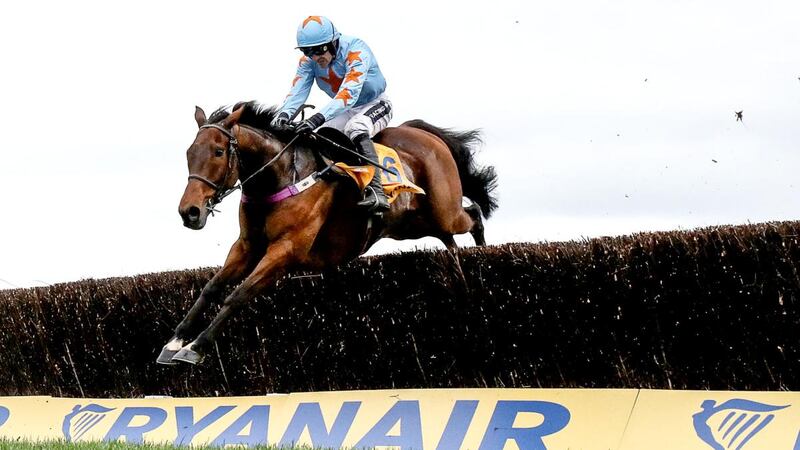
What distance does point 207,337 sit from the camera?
7.77 meters

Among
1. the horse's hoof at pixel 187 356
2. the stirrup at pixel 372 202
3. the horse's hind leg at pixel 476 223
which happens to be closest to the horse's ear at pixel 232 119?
the stirrup at pixel 372 202

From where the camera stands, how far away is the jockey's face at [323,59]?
8639mm

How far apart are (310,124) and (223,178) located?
0.92 metres

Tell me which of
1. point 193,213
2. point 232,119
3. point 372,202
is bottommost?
point 372,202

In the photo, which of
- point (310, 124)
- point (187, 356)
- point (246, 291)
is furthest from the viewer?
point (310, 124)

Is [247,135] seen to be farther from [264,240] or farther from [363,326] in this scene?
[363,326]

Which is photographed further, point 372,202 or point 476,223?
point 476,223

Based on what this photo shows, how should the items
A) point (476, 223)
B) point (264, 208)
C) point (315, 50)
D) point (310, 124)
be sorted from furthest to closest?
point (476, 223), point (315, 50), point (310, 124), point (264, 208)

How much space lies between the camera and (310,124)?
27.5 ft

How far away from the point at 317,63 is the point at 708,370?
361 centimetres

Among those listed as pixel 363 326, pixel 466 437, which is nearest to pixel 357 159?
pixel 363 326

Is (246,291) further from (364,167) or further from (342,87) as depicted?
(342,87)

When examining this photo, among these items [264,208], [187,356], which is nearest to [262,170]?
[264,208]

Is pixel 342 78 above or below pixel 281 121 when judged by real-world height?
above
